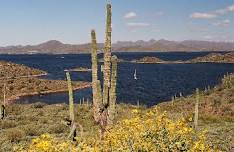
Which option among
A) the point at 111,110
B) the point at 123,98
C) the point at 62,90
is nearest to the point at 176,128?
the point at 111,110

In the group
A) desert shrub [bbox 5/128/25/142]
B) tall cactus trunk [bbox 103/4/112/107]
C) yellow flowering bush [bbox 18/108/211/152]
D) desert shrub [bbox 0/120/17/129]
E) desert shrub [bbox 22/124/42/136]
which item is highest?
→ tall cactus trunk [bbox 103/4/112/107]

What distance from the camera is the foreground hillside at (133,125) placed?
11.0 meters

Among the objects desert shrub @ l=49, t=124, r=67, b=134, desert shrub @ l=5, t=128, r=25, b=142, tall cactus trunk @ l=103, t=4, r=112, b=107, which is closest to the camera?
tall cactus trunk @ l=103, t=4, r=112, b=107

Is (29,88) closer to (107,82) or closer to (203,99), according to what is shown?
(203,99)

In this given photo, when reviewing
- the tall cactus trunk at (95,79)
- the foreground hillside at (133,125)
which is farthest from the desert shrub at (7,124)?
the tall cactus trunk at (95,79)

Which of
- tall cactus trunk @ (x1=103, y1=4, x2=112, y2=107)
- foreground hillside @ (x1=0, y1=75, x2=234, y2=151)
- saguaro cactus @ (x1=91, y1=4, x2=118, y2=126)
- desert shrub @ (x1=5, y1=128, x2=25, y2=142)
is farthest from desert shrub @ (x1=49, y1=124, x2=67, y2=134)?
tall cactus trunk @ (x1=103, y1=4, x2=112, y2=107)

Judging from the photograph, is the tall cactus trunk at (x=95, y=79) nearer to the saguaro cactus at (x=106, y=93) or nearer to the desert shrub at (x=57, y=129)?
the saguaro cactus at (x=106, y=93)

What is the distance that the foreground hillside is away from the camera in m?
11.0

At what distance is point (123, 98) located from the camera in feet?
253

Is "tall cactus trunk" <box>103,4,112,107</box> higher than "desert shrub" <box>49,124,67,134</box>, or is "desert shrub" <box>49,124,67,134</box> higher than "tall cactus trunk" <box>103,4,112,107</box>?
"tall cactus trunk" <box>103,4,112,107</box>

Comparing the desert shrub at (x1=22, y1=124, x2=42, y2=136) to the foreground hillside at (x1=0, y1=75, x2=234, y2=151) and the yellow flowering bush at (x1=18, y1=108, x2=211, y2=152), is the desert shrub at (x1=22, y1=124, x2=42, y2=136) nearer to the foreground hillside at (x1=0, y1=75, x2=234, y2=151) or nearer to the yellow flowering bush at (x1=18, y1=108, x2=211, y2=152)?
the foreground hillside at (x1=0, y1=75, x2=234, y2=151)

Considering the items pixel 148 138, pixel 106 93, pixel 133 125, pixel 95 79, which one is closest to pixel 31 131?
pixel 95 79

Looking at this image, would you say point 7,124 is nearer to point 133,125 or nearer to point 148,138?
point 133,125

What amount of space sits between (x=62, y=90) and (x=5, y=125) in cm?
5906
